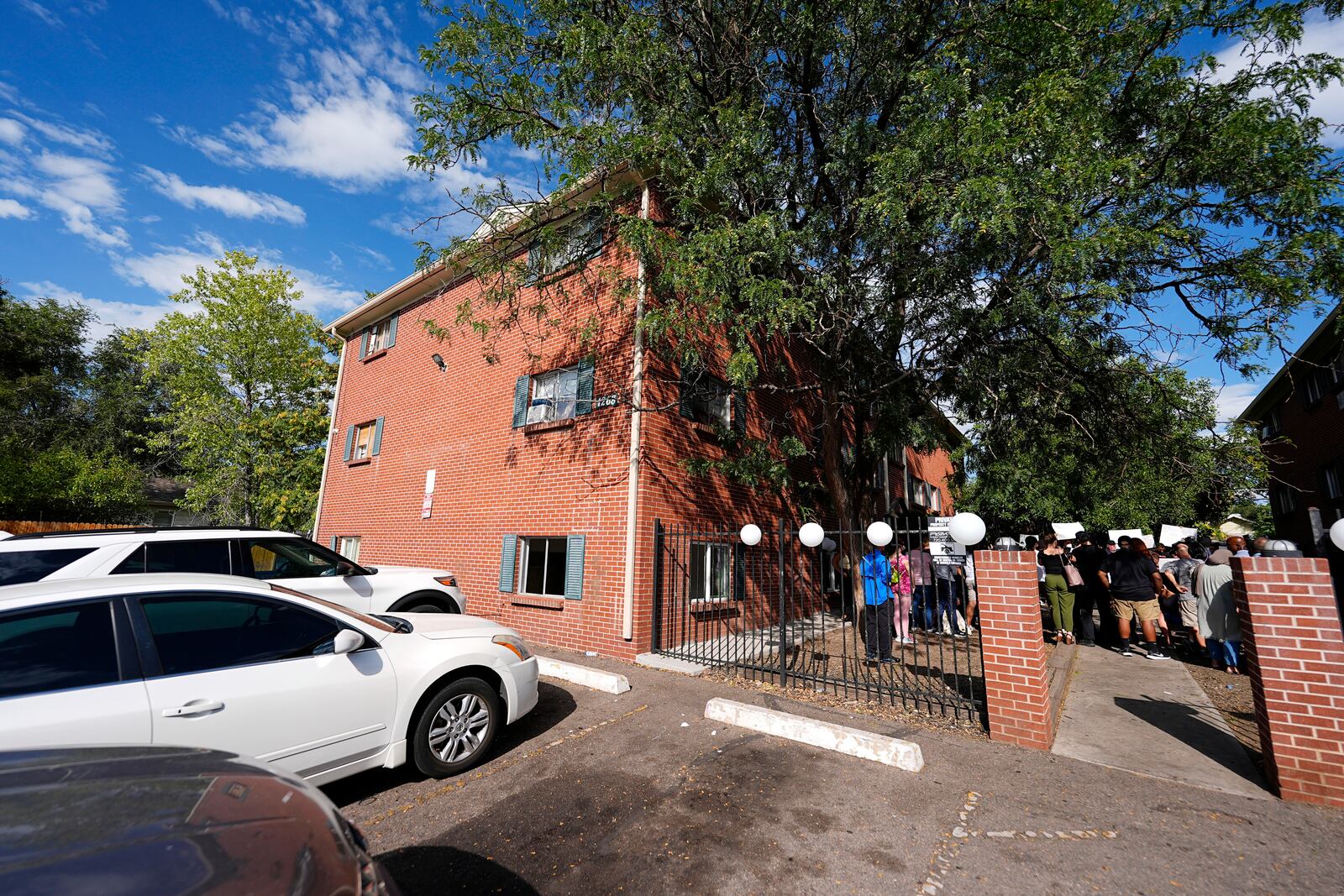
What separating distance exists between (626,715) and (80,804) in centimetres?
460

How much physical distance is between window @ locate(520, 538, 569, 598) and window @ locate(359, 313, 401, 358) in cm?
824

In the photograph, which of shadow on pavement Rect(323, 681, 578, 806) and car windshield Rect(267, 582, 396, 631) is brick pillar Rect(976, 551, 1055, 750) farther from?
car windshield Rect(267, 582, 396, 631)

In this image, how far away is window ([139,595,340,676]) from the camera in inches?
119

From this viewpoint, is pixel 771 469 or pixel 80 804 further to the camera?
pixel 771 469

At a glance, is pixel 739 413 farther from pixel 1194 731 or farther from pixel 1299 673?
pixel 1299 673

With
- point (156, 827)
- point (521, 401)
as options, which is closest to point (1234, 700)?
point (156, 827)

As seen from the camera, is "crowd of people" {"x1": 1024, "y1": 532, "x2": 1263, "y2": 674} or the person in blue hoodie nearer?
the person in blue hoodie

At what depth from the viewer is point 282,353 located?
22.0m

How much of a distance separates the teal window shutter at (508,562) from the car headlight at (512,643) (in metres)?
4.74

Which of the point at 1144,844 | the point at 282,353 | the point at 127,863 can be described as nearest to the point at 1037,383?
the point at 1144,844

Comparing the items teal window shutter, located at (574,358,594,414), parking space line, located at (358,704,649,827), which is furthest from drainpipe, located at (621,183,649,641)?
parking space line, located at (358,704,649,827)

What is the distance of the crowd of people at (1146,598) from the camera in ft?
23.5

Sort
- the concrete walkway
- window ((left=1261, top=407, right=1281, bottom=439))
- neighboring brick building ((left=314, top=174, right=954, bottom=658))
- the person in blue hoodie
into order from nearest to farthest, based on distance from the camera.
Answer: the concrete walkway
the person in blue hoodie
neighboring brick building ((left=314, top=174, right=954, bottom=658))
window ((left=1261, top=407, right=1281, bottom=439))

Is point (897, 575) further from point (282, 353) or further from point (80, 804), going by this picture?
point (282, 353)
